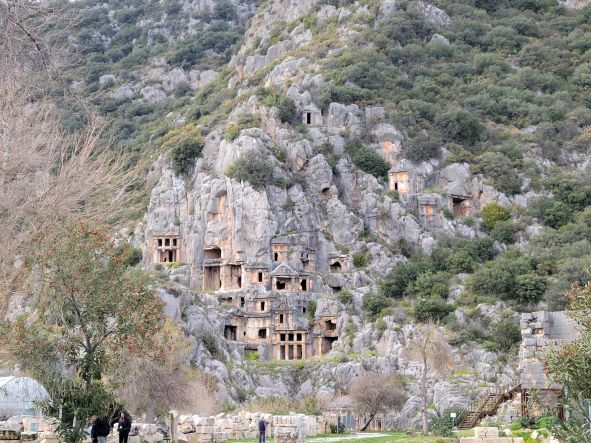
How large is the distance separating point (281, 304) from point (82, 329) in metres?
54.0

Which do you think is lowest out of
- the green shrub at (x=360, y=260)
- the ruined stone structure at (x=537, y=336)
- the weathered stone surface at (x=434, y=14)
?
the ruined stone structure at (x=537, y=336)

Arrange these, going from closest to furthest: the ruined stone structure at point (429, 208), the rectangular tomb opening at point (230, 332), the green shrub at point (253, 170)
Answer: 1. the rectangular tomb opening at point (230, 332)
2. the green shrub at point (253, 170)
3. the ruined stone structure at point (429, 208)

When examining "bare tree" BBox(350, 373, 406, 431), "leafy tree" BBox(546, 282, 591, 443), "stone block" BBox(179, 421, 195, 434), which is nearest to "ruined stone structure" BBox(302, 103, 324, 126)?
"bare tree" BBox(350, 373, 406, 431)

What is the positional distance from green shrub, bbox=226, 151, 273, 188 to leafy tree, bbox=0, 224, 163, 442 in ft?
187

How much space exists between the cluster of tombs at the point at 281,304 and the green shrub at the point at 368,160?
9.59 m

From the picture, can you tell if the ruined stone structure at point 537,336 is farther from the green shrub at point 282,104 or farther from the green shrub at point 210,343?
the green shrub at point 282,104

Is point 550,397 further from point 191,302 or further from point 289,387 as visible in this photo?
point 191,302

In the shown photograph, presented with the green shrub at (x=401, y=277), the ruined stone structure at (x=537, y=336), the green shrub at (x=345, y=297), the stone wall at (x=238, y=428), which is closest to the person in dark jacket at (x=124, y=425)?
the stone wall at (x=238, y=428)

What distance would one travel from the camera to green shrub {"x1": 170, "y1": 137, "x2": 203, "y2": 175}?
304ft

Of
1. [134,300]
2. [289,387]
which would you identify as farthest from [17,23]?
[289,387]

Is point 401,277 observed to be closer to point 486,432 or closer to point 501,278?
point 501,278

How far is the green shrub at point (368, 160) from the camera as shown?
89500 mm

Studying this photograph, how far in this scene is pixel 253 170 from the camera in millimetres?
85812

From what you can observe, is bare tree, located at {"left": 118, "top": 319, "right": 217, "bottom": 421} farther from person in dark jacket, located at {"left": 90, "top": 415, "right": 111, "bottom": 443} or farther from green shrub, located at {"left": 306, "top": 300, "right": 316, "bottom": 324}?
green shrub, located at {"left": 306, "top": 300, "right": 316, "bottom": 324}
